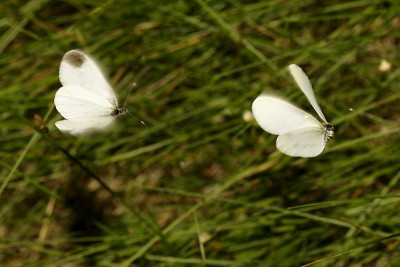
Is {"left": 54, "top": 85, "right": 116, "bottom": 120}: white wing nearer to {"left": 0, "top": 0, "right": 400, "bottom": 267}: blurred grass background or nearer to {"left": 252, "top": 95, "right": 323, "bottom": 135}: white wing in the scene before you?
{"left": 252, "top": 95, "right": 323, "bottom": 135}: white wing

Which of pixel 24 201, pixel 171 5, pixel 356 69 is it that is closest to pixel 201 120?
pixel 171 5

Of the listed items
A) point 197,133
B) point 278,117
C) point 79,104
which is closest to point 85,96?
point 79,104

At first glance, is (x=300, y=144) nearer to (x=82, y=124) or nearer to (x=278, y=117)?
(x=278, y=117)

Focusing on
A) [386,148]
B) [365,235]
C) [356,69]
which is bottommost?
[365,235]

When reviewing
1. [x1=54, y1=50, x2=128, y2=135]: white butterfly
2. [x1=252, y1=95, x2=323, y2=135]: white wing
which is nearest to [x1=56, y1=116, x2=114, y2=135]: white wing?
[x1=54, y1=50, x2=128, y2=135]: white butterfly

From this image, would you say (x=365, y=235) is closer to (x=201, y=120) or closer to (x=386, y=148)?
(x=386, y=148)

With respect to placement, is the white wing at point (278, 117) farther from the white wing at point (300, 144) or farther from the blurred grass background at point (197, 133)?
the blurred grass background at point (197, 133)
